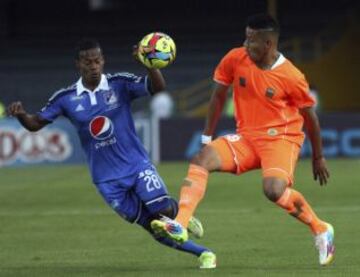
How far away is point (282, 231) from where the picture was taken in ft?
41.4

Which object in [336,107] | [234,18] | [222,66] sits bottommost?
[336,107]

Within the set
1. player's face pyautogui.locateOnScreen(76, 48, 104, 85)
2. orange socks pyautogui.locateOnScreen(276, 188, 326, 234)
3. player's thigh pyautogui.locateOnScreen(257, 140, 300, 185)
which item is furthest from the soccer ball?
orange socks pyautogui.locateOnScreen(276, 188, 326, 234)

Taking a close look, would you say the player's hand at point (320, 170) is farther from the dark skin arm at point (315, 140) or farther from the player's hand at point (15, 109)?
the player's hand at point (15, 109)

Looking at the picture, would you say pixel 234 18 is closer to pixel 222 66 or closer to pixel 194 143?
pixel 194 143

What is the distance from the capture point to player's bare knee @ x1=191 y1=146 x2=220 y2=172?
357 inches

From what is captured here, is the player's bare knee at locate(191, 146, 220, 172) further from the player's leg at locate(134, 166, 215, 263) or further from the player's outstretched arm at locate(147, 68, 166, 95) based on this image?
the player's outstretched arm at locate(147, 68, 166, 95)

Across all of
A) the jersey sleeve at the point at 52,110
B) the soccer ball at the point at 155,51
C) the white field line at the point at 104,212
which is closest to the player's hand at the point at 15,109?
the jersey sleeve at the point at 52,110

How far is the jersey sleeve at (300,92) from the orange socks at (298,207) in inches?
30.2

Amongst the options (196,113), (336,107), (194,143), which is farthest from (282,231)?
(336,107)

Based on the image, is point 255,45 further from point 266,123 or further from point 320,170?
point 320,170

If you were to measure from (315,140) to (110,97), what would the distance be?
185cm

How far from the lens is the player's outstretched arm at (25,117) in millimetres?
8984

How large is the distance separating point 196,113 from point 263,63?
23.1m

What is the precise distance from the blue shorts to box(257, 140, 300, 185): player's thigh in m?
0.93
